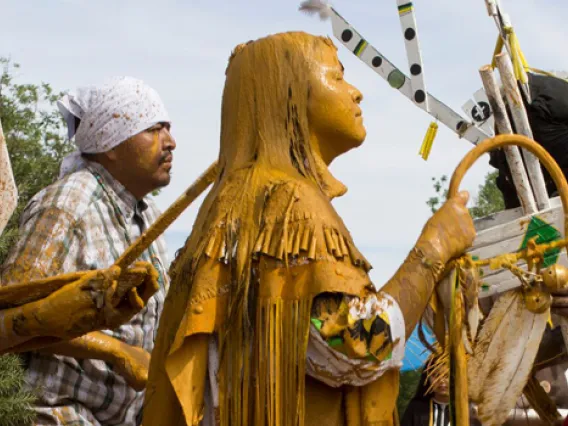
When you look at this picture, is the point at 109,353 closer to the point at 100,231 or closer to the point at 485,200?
the point at 100,231

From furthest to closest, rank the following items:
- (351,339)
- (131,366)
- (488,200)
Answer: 1. (488,200)
2. (131,366)
3. (351,339)

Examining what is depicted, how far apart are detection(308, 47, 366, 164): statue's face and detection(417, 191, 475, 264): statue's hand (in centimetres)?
33

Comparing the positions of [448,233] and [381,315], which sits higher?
[448,233]

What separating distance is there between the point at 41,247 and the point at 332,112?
48.4 inches

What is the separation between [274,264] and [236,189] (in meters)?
0.29

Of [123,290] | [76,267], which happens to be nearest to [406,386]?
[76,267]

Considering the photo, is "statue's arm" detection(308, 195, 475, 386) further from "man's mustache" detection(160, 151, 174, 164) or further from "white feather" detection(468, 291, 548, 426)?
"man's mustache" detection(160, 151, 174, 164)

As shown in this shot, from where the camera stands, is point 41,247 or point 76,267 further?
point 76,267

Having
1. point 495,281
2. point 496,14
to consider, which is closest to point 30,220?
point 495,281

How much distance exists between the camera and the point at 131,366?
3.77 metres

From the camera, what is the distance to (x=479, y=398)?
11.4ft

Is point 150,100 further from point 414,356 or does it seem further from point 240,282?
point 414,356

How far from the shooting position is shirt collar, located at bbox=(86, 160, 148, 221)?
4.24m

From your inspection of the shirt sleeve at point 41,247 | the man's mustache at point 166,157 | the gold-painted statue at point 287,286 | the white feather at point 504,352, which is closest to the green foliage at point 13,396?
the shirt sleeve at point 41,247
